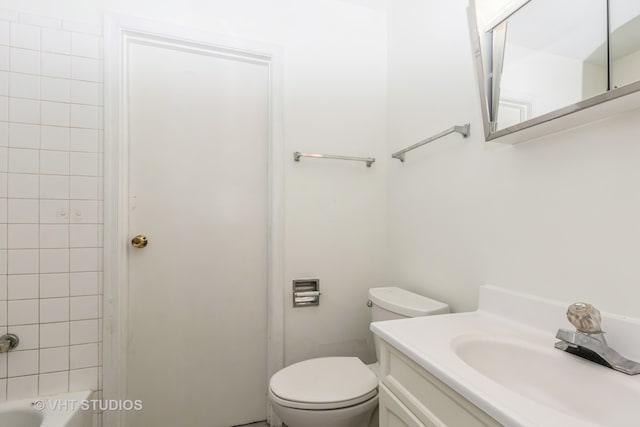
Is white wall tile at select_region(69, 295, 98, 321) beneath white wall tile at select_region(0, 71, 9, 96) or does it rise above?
beneath

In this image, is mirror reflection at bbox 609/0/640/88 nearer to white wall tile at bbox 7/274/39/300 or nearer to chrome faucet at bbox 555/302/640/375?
chrome faucet at bbox 555/302/640/375

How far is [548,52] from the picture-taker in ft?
2.76

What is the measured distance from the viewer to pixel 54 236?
1.29 m

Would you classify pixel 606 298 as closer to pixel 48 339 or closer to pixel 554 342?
pixel 554 342

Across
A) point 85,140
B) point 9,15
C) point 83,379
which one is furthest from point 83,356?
point 9,15

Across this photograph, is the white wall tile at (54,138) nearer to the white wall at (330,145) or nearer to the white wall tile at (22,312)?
the white wall tile at (22,312)

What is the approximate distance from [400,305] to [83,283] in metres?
1.40

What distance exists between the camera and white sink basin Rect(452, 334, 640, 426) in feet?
1.94

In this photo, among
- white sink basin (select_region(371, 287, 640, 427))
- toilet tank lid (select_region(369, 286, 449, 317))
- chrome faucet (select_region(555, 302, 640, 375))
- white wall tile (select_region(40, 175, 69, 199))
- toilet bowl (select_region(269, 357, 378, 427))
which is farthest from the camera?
white wall tile (select_region(40, 175, 69, 199))

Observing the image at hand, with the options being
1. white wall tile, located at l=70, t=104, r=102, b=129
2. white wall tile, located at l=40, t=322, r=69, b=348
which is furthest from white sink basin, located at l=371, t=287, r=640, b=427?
white wall tile, located at l=70, t=104, r=102, b=129

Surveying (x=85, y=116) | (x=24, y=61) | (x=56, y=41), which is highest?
(x=56, y=41)

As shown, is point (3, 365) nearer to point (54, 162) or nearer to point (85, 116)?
point (54, 162)

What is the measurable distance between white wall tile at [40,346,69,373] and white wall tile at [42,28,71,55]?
1305 mm

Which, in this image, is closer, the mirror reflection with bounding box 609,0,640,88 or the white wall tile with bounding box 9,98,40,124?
the mirror reflection with bounding box 609,0,640,88
